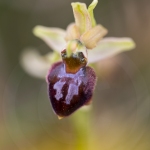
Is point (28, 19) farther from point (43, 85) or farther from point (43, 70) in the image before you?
point (43, 70)

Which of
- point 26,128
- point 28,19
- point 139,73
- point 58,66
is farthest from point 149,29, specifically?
point 58,66

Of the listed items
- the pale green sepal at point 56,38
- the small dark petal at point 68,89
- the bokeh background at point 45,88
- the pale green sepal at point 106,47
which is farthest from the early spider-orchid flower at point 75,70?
the bokeh background at point 45,88

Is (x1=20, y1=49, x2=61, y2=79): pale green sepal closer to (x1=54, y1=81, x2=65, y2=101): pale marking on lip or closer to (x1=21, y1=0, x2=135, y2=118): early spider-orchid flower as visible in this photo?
(x1=21, y1=0, x2=135, y2=118): early spider-orchid flower

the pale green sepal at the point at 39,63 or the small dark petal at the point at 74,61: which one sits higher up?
the pale green sepal at the point at 39,63

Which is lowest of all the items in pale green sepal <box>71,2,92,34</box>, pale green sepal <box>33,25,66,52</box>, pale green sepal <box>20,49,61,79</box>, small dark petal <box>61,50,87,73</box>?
small dark petal <box>61,50,87,73</box>

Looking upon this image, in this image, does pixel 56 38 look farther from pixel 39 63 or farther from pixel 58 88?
pixel 58 88

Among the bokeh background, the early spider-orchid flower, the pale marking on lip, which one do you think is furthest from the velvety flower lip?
the bokeh background

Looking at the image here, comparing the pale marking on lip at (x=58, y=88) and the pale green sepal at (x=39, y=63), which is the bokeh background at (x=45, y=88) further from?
the pale marking on lip at (x=58, y=88)
